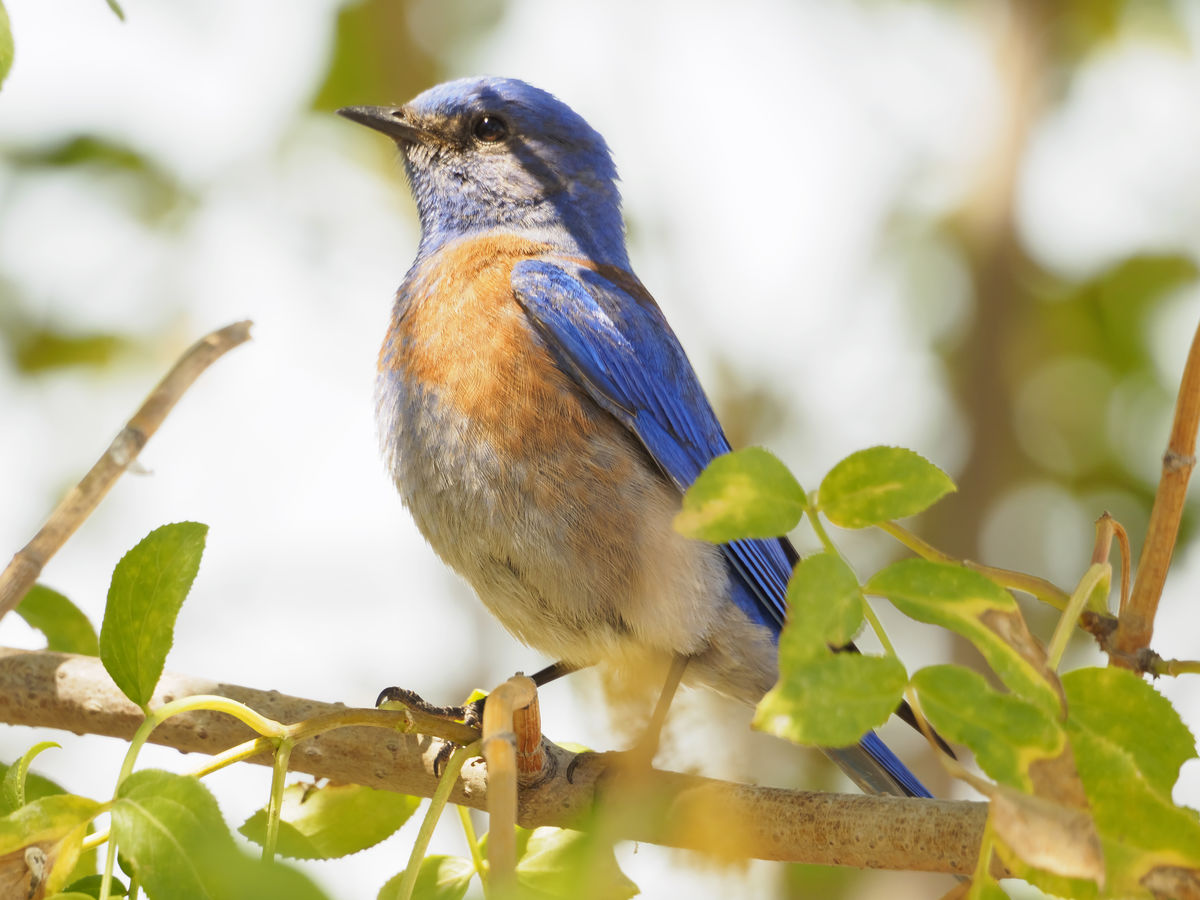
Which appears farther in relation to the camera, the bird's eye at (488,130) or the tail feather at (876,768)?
the bird's eye at (488,130)

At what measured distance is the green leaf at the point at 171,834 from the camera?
1468 mm

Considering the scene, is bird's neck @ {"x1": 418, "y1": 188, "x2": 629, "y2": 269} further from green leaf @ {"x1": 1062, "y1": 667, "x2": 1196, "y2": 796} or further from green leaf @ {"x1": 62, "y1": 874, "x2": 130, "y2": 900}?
green leaf @ {"x1": 1062, "y1": 667, "x2": 1196, "y2": 796}

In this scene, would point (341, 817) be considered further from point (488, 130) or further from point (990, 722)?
point (488, 130)

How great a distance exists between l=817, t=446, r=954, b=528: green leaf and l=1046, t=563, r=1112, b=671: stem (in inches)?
10.1

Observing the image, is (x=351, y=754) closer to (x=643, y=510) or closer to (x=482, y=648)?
(x=643, y=510)

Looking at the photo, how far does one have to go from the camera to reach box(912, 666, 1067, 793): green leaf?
143cm

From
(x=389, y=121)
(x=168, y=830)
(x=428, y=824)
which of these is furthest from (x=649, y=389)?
(x=168, y=830)

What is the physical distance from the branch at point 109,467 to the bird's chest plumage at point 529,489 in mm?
830

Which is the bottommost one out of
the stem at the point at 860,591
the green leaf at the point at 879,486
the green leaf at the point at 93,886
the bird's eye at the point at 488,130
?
the green leaf at the point at 93,886

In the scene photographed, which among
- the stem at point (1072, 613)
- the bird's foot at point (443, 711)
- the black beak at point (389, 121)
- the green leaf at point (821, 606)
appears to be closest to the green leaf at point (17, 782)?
the bird's foot at point (443, 711)

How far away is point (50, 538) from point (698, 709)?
2.44m

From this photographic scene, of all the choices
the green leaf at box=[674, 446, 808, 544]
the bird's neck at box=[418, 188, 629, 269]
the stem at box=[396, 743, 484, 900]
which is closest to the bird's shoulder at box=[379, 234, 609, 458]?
the bird's neck at box=[418, 188, 629, 269]

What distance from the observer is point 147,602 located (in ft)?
6.02

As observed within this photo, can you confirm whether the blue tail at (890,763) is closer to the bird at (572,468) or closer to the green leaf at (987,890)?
the bird at (572,468)
